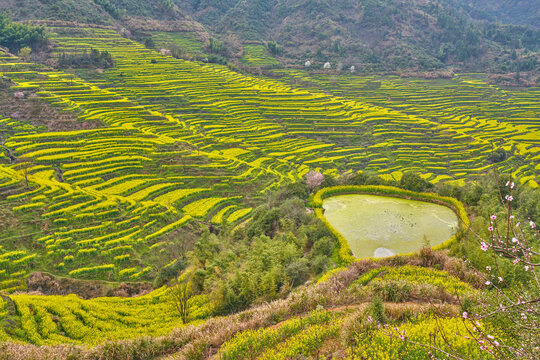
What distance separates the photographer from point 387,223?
1777cm

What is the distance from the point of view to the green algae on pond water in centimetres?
1587

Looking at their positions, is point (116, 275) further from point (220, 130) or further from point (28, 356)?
point (220, 130)

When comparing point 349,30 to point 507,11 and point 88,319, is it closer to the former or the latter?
point 88,319

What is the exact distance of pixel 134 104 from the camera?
4694 centimetres

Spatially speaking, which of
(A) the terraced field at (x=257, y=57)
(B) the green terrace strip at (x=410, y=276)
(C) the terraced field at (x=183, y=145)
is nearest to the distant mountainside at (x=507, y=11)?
(C) the terraced field at (x=183, y=145)

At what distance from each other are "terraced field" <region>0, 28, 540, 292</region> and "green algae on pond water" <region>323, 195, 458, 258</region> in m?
12.0

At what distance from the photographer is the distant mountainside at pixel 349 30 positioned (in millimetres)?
85312

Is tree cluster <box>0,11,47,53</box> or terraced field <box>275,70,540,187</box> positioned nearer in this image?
terraced field <box>275,70,540,187</box>

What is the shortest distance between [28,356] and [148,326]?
6.58 meters

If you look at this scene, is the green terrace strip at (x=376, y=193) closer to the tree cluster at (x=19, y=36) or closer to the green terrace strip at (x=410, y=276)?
the green terrace strip at (x=410, y=276)

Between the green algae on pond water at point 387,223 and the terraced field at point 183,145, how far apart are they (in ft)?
39.4

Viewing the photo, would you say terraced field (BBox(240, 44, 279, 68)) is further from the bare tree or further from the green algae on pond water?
the bare tree

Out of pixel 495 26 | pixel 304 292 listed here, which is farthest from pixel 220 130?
pixel 495 26

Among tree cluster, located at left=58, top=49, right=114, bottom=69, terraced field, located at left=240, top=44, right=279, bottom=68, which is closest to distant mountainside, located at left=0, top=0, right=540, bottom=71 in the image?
terraced field, located at left=240, top=44, right=279, bottom=68
